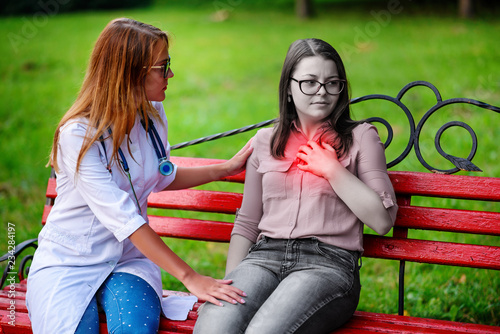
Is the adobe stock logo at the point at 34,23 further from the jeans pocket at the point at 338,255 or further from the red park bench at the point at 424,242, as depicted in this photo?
the jeans pocket at the point at 338,255

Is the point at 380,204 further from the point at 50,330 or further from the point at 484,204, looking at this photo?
the point at 484,204

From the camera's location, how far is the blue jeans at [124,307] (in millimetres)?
2314

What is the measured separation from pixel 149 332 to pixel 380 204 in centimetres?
107

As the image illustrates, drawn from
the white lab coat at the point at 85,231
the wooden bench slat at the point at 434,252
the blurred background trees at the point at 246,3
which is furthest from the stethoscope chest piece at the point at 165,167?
the blurred background trees at the point at 246,3

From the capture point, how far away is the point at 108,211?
233 cm

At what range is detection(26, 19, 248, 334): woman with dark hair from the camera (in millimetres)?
2334

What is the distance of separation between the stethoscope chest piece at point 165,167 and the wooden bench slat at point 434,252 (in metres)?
1.02

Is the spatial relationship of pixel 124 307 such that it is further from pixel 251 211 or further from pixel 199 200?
pixel 199 200

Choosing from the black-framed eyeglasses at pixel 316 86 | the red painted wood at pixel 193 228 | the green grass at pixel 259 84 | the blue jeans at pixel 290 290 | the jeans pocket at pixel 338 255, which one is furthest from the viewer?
the green grass at pixel 259 84

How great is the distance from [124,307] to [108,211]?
40cm

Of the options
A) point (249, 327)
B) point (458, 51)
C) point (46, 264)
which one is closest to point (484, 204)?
point (249, 327)

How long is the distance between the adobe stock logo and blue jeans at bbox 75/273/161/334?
1172 centimetres

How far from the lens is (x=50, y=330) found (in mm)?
2287

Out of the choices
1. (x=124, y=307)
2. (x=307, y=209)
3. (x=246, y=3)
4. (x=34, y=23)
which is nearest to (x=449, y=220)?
(x=307, y=209)
